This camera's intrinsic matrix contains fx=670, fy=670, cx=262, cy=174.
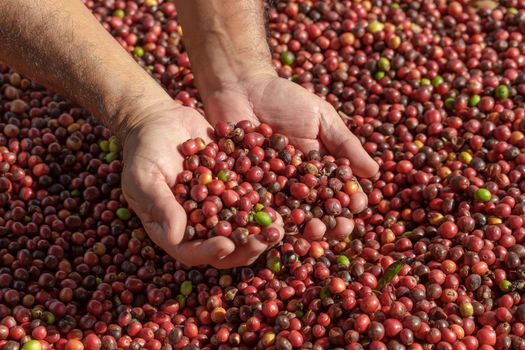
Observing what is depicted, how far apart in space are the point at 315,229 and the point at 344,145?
83cm

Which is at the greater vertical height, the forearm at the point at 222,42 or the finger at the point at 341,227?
the forearm at the point at 222,42

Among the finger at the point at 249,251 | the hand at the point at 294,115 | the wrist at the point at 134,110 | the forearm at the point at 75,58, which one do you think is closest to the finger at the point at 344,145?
the hand at the point at 294,115

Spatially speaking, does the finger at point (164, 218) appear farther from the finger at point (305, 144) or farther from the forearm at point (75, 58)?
the finger at point (305, 144)

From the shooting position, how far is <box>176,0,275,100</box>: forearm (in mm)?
5578

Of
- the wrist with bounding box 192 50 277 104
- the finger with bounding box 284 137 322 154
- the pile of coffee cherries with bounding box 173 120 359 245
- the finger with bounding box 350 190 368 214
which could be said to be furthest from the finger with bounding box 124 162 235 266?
the wrist with bounding box 192 50 277 104

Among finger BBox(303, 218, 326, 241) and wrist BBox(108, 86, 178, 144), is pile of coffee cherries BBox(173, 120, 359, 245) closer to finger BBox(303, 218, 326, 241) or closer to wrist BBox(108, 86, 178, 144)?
finger BBox(303, 218, 326, 241)

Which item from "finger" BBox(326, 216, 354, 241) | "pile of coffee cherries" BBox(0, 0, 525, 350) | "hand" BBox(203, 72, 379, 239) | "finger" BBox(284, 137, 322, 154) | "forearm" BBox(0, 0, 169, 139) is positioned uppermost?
"forearm" BBox(0, 0, 169, 139)

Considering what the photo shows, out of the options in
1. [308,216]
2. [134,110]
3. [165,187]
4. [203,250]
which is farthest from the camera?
[134,110]

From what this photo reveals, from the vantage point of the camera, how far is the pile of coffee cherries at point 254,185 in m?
4.41

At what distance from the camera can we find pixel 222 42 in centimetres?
A: 565

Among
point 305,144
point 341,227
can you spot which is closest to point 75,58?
point 305,144

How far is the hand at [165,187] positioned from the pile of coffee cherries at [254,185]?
93 mm

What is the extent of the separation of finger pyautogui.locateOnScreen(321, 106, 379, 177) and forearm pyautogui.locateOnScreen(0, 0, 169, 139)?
1.29m

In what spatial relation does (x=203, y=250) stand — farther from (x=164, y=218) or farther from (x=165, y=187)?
(x=165, y=187)
